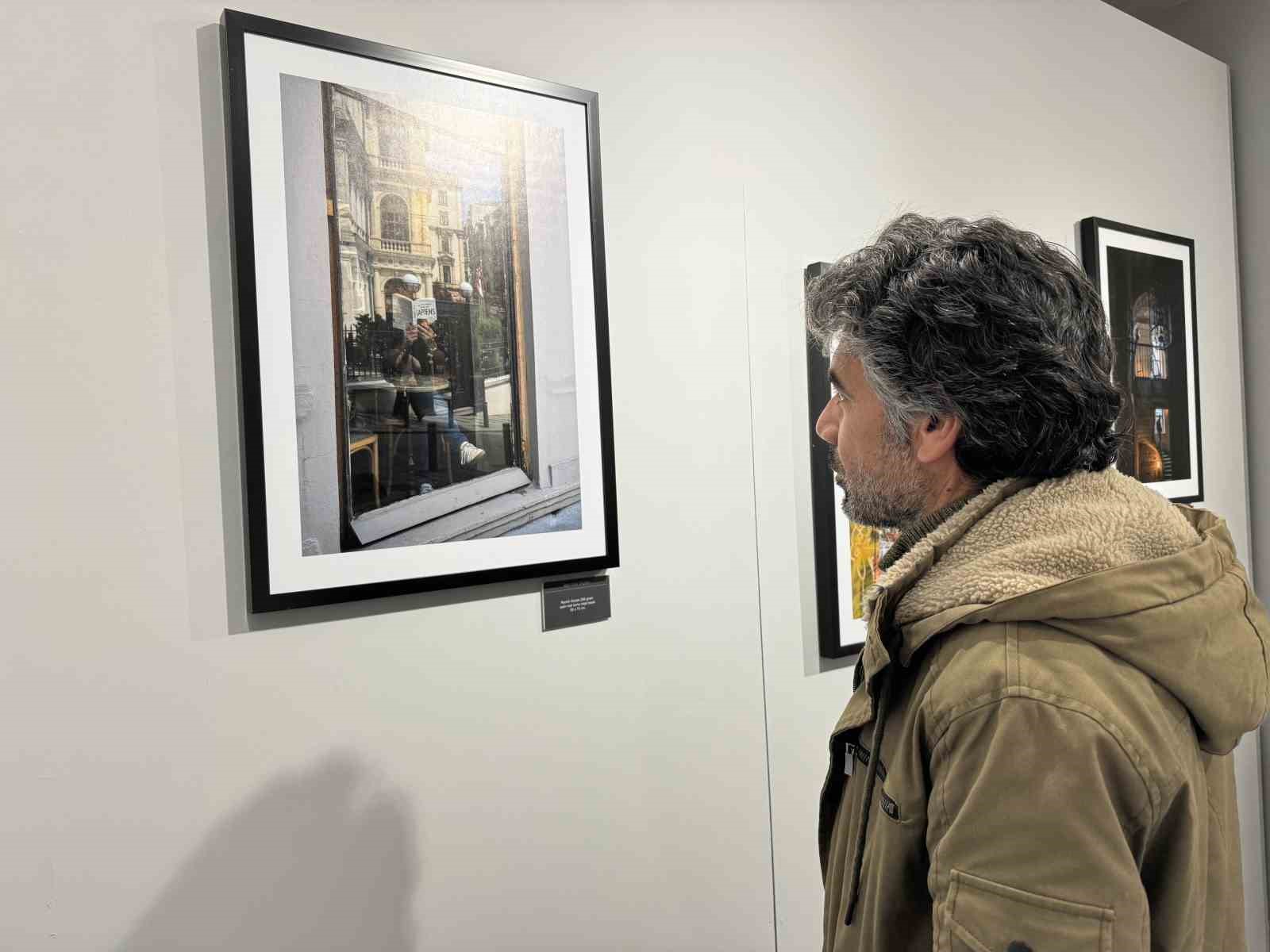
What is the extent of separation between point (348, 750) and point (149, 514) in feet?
1.46

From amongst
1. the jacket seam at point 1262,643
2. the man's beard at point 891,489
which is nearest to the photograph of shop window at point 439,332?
the man's beard at point 891,489

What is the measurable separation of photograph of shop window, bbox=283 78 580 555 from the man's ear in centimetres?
65

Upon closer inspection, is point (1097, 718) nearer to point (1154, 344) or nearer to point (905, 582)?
point (905, 582)

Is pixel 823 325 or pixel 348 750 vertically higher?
pixel 823 325

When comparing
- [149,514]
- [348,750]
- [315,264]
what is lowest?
[348,750]

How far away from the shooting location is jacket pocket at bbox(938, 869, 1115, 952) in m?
0.72

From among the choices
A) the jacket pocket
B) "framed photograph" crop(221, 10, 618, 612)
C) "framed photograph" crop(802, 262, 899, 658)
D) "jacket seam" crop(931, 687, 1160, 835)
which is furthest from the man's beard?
"framed photograph" crop(802, 262, 899, 658)

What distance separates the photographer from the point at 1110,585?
80 centimetres

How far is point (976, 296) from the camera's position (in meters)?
0.92

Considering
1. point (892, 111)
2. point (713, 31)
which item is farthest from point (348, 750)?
point (892, 111)

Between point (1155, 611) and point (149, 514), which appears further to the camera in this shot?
point (149, 514)

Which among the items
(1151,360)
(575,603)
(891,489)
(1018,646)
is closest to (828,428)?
(891,489)

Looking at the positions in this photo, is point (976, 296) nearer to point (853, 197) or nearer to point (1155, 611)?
point (1155, 611)

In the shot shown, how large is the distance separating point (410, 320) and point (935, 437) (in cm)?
79
